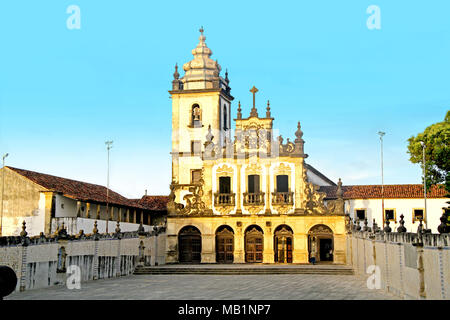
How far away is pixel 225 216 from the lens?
4550 cm

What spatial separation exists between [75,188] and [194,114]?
1316 centimetres

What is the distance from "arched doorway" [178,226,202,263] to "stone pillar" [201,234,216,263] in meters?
0.52

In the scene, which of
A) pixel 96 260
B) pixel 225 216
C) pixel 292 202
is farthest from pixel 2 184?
pixel 292 202

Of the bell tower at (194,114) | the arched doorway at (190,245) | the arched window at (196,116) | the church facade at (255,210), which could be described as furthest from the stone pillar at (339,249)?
the arched window at (196,116)

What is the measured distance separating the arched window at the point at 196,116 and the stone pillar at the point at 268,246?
502 inches

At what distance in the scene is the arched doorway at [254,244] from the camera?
4491 centimetres

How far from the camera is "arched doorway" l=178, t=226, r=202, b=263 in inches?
1799

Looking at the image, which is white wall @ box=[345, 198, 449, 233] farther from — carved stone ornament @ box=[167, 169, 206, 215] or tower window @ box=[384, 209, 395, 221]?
carved stone ornament @ box=[167, 169, 206, 215]

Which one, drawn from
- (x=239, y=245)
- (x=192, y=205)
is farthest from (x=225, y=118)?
(x=239, y=245)

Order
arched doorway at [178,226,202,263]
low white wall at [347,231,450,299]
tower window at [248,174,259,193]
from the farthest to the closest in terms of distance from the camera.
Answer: tower window at [248,174,259,193] < arched doorway at [178,226,202,263] < low white wall at [347,231,450,299]

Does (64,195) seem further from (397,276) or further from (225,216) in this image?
(397,276)

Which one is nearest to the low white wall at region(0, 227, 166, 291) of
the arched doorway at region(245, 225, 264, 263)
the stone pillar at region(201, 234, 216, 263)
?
the stone pillar at region(201, 234, 216, 263)

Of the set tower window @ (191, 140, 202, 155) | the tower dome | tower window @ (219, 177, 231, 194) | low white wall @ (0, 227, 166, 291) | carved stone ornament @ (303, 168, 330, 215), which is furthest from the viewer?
the tower dome
